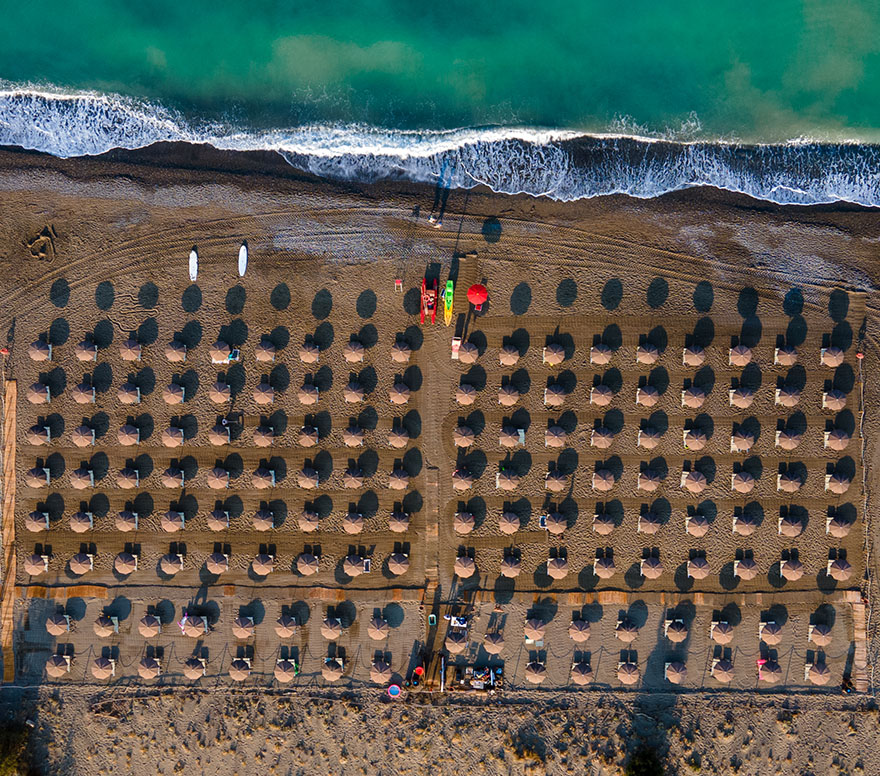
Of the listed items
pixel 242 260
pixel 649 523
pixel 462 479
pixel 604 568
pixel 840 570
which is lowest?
pixel 604 568

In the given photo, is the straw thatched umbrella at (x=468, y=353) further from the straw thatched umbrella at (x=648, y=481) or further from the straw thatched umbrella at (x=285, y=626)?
the straw thatched umbrella at (x=285, y=626)

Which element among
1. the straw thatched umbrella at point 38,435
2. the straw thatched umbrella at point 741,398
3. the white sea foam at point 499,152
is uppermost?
the white sea foam at point 499,152

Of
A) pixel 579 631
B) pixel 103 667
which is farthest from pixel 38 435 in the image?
pixel 579 631

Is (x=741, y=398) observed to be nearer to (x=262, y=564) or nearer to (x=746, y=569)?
(x=746, y=569)

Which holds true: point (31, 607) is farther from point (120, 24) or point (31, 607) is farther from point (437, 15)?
point (437, 15)

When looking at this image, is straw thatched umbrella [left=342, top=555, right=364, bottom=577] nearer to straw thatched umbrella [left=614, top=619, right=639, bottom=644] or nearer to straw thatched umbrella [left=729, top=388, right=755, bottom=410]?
straw thatched umbrella [left=614, top=619, right=639, bottom=644]

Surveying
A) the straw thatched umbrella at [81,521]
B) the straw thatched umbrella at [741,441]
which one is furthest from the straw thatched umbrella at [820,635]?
the straw thatched umbrella at [81,521]
